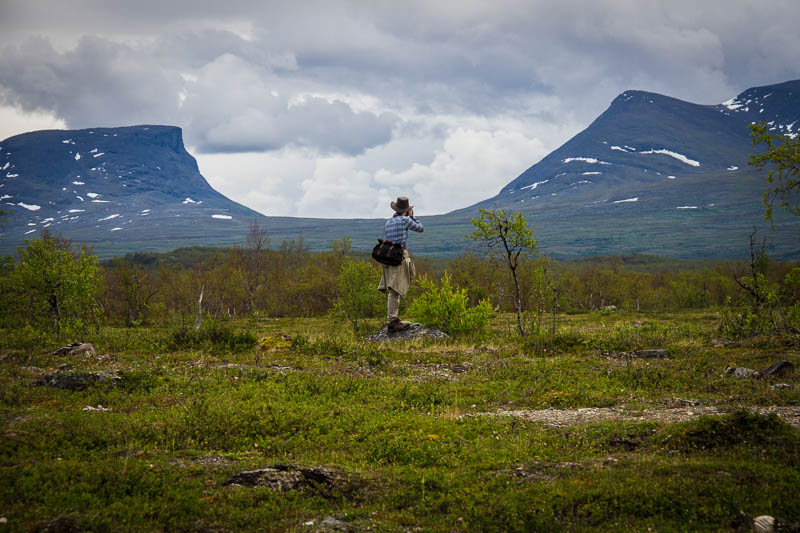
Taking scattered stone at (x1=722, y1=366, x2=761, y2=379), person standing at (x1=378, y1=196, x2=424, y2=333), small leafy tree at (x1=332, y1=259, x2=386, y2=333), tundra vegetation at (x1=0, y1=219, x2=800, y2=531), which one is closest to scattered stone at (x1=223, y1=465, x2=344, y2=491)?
tundra vegetation at (x1=0, y1=219, x2=800, y2=531)

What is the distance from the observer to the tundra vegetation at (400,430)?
5.99 meters

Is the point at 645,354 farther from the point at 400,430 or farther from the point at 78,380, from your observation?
the point at 78,380

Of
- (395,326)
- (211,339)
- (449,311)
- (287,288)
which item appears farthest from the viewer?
(287,288)

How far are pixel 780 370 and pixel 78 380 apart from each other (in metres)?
16.2

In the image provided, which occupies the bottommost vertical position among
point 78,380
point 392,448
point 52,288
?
point 392,448

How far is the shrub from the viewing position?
21.5m

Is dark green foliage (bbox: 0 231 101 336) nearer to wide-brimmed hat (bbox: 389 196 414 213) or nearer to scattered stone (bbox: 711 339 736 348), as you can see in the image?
wide-brimmed hat (bbox: 389 196 414 213)

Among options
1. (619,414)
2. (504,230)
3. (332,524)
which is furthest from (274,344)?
(332,524)

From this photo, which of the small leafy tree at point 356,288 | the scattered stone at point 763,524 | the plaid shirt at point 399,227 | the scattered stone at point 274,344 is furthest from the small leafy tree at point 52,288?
the scattered stone at point 763,524

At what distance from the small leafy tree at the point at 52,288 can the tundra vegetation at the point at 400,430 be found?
222 mm

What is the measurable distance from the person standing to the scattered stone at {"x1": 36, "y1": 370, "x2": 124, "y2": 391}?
10.5 m

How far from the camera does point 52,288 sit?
65.8 ft

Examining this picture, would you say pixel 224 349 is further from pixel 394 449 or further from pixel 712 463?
pixel 712 463

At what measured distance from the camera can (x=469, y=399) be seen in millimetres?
11742
